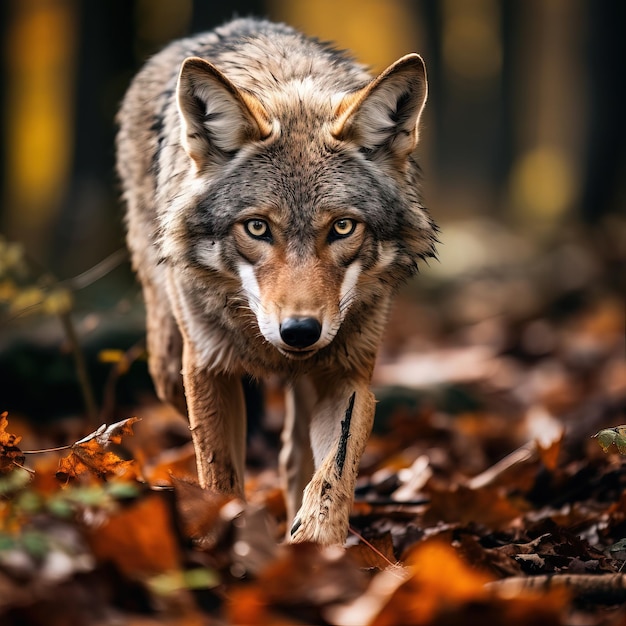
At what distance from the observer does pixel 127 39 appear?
1298cm

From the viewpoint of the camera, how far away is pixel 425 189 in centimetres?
592

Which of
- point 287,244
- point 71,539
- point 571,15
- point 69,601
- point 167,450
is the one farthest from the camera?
point 571,15

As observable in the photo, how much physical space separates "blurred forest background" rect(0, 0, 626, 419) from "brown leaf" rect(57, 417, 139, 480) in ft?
5.85

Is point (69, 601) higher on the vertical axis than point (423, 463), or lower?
higher

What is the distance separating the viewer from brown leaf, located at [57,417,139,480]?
10.7 ft

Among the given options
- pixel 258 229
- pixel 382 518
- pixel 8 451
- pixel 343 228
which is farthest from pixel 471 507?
pixel 8 451

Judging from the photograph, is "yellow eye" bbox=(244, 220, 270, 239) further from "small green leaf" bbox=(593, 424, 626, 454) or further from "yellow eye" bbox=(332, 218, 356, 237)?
"small green leaf" bbox=(593, 424, 626, 454)

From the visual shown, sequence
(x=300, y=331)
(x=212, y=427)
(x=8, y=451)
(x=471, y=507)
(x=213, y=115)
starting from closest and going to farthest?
1. (x=8, y=451)
2. (x=300, y=331)
3. (x=213, y=115)
4. (x=471, y=507)
5. (x=212, y=427)

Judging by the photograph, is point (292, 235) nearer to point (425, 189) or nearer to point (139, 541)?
point (139, 541)

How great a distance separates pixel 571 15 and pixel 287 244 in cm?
2175

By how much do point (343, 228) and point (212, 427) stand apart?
1.17 meters

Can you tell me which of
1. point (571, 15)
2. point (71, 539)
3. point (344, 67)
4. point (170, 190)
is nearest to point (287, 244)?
point (170, 190)

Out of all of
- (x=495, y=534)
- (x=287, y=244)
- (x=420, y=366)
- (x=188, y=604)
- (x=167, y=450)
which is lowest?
(x=420, y=366)

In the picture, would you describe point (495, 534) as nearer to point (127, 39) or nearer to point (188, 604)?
point (188, 604)
